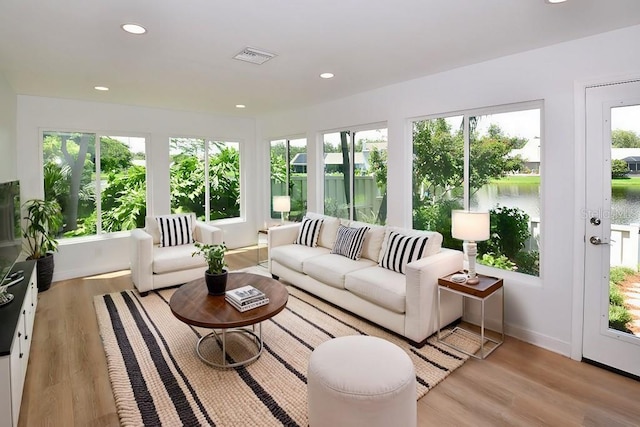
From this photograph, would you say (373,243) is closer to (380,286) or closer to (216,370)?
→ (380,286)

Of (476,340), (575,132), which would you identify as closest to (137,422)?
(476,340)

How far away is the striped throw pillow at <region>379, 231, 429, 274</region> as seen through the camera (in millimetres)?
3266

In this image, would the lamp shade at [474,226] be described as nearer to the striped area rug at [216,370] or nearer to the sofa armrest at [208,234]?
the striped area rug at [216,370]

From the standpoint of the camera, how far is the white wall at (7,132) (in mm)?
3339

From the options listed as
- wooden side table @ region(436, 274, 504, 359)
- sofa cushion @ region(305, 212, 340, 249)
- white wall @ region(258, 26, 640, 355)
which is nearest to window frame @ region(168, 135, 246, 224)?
sofa cushion @ region(305, 212, 340, 249)

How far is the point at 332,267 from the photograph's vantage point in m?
3.63

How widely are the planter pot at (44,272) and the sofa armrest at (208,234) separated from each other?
175 centimetres

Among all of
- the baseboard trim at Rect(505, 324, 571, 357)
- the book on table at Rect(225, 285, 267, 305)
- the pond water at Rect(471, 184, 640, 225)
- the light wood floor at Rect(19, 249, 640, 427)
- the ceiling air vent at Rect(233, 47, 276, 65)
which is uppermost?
the ceiling air vent at Rect(233, 47, 276, 65)

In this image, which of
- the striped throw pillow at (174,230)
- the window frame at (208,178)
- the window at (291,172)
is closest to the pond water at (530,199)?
the window at (291,172)

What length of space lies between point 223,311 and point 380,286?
135cm

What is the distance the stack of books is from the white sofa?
96 cm

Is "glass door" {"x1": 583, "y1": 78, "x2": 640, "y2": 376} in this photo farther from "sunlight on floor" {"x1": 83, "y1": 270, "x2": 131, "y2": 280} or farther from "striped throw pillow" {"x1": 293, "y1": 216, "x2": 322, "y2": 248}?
"sunlight on floor" {"x1": 83, "y1": 270, "x2": 131, "y2": 280}

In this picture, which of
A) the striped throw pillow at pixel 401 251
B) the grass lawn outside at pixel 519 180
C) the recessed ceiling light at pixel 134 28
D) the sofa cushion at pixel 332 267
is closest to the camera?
the recessed ceiling light at pixel 134 28

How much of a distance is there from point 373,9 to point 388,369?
212cm
